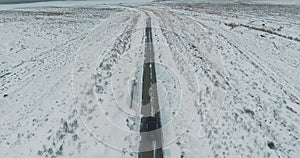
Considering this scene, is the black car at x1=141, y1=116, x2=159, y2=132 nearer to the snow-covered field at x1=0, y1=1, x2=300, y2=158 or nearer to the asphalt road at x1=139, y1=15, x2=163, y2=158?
the asphalt road at x1=139, y1=15, x2=163, y2=158

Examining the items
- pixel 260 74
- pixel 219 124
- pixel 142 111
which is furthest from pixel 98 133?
pixel 260 74

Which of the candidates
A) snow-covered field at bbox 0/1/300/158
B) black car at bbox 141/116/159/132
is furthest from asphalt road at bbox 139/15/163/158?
snow-covered field at bbox 0/1/300/158

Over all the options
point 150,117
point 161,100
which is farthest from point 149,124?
point 161,100

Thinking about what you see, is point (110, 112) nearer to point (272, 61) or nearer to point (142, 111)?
point (142, 111)

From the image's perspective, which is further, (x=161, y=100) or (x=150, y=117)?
(x=161, y=100)

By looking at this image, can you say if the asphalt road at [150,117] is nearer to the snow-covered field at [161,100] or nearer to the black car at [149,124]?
the black car at [149,124]

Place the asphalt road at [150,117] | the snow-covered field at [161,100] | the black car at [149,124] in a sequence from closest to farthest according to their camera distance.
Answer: the asphalt road at [150,117]
the snow-covered field at [161,100]
the black car at [149,124]

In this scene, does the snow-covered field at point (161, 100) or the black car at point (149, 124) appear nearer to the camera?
the snow-covered field at point (161, 100)

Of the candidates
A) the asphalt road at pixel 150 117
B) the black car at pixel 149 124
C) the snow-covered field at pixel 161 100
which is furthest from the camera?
the black car at pixel 149 124

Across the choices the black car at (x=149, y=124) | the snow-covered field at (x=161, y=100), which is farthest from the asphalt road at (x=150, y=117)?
the snow-covered field at (x=161, y=100)

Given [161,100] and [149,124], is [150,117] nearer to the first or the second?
[149,124]

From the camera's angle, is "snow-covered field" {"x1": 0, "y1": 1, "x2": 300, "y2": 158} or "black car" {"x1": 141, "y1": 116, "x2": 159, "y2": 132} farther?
"black car" {"x1": 141, "y1": 116, "x2": 159, "y2": 132}
